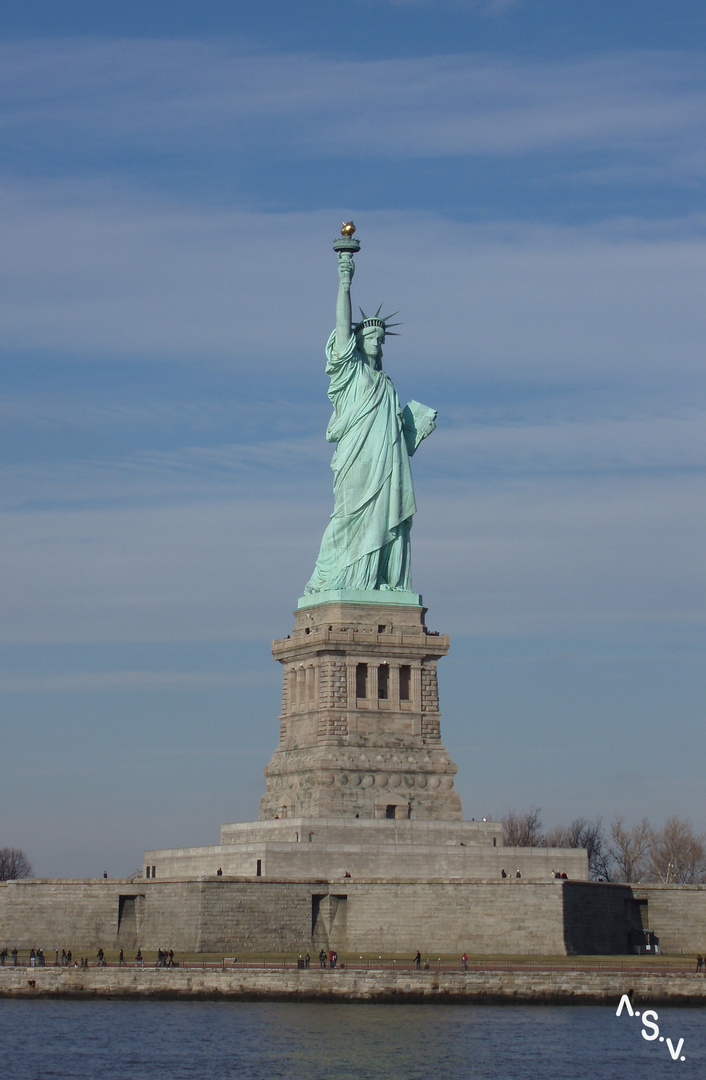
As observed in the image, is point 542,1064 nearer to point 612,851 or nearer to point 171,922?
point 171,922

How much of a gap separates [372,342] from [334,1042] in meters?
23.7

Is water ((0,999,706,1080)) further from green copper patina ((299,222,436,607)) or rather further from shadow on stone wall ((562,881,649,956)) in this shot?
green copper patina ((299,222,436,607))

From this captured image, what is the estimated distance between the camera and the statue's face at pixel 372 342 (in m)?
57.4

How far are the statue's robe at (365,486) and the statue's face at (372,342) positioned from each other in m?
0.33

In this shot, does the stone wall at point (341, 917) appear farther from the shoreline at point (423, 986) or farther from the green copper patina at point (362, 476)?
the green copper patina at point (362, 476)

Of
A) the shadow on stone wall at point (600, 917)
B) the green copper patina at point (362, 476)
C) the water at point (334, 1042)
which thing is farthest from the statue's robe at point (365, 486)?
the water at point (334, 1042)

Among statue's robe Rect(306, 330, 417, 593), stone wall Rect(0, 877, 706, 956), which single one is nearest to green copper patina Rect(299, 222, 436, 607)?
statue's robe Rect(306, 330, 417, 593)

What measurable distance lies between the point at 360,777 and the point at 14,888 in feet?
32.1

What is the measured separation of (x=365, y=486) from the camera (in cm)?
5666

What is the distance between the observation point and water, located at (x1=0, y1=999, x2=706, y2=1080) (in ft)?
125

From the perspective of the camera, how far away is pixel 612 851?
3068 inches

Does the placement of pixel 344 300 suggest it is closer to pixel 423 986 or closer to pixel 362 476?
pixel 362 476

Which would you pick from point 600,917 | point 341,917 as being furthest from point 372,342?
point 600,917

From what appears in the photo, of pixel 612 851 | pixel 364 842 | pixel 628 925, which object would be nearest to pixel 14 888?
pixel 364 842
